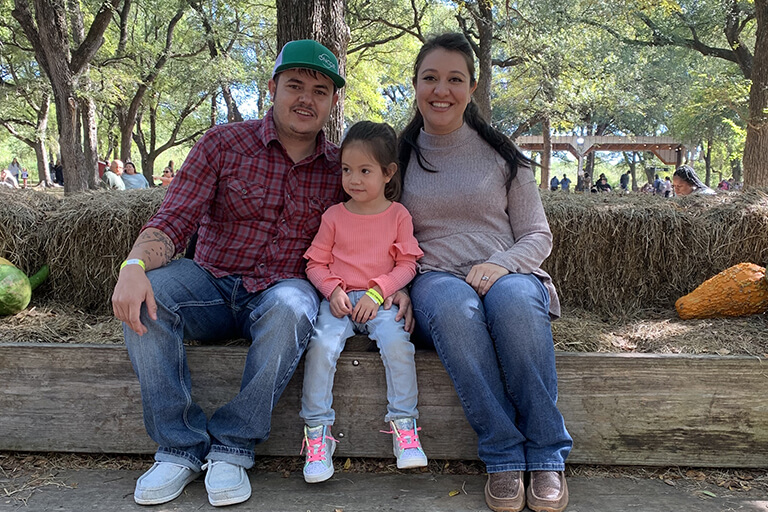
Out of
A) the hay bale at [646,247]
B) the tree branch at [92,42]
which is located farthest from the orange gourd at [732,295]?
the tree branch at [92,42]

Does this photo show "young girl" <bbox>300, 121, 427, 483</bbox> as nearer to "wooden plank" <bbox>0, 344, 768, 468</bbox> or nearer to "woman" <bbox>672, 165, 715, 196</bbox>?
"wooden plank" <bbox>0, 344, 768, 468</bbox>

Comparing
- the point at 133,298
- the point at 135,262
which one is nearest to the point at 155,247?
the point at 135,262

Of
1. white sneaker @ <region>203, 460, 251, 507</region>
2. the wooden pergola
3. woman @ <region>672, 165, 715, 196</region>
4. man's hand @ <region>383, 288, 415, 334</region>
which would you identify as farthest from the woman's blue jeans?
the wooden pergola

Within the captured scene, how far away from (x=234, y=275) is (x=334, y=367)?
2.01 ft

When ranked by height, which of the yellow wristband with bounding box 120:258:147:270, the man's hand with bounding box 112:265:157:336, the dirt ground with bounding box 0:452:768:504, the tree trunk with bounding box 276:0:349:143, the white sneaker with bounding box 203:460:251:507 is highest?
the tree trunk with bounding box 276:0:349:143

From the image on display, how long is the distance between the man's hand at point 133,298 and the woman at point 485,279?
3.28 feet

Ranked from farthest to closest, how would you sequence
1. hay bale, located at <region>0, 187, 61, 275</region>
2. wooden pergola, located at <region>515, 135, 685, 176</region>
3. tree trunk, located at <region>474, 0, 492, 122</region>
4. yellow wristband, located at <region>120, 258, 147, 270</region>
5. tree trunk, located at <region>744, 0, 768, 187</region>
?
wooden pergola, located at <region>515, 135, 685, 176</region>, tree trunk, located at <region>474, 0, 492, 122</region>, tree trunk, located at <region>744, 0, 768, 187</region>, hay bale, located at <region>0, 187, 61, 275</region>, yellow wristband, located at <region>120, 258, 147, 270</region>

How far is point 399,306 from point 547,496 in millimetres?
861

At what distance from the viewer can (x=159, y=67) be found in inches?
530

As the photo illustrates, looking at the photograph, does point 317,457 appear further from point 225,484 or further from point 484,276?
point 484,276

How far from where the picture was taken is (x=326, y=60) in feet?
7.39

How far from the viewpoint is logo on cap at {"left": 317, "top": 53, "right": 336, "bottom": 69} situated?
7.31 ft

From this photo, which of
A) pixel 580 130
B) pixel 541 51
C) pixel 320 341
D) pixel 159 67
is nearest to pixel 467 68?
pixel 320 341

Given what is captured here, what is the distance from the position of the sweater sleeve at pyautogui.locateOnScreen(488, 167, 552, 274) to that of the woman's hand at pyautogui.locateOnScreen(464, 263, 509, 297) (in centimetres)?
5
